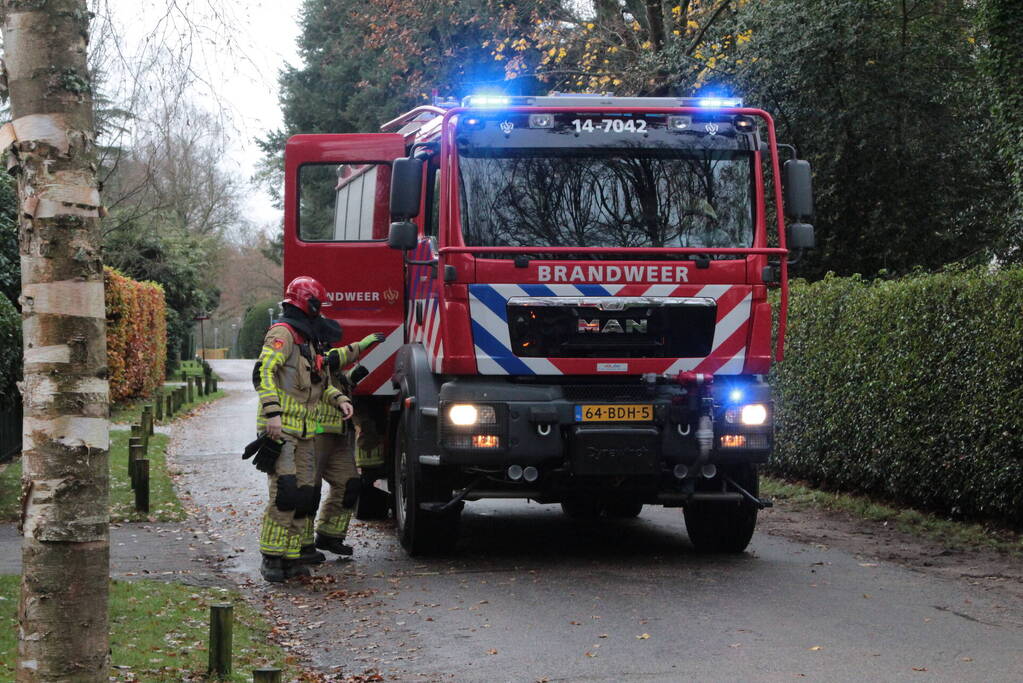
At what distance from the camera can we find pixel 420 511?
10.2 meters

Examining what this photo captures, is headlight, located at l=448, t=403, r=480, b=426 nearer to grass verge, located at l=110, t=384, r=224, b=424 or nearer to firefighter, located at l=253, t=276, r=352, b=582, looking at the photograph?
firefighter, located at l=253, t=276, r=352, b=582

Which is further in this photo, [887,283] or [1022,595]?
[887,283]

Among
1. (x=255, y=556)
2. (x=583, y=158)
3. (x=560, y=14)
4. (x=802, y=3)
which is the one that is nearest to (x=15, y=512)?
(x=255, y=556)

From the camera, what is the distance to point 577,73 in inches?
976

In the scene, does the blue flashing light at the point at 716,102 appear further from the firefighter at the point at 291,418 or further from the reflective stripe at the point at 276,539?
the reflective stripe at the point at 276,539

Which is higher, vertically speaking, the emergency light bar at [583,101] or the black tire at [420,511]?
the emergency light bar at [583,101]

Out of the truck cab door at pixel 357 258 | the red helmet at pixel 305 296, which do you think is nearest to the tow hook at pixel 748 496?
the red helmet at pixel 305 296

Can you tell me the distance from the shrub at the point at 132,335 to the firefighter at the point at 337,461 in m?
14.4

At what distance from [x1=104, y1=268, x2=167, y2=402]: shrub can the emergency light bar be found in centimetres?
1549

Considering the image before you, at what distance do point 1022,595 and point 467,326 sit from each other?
4.00 metres

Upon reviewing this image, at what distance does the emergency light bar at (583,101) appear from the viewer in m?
9.90

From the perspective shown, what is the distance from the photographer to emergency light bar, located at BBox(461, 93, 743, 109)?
990 cm

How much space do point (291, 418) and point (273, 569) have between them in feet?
3.44

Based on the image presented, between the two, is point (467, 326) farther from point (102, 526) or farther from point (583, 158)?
point (102, 526)
